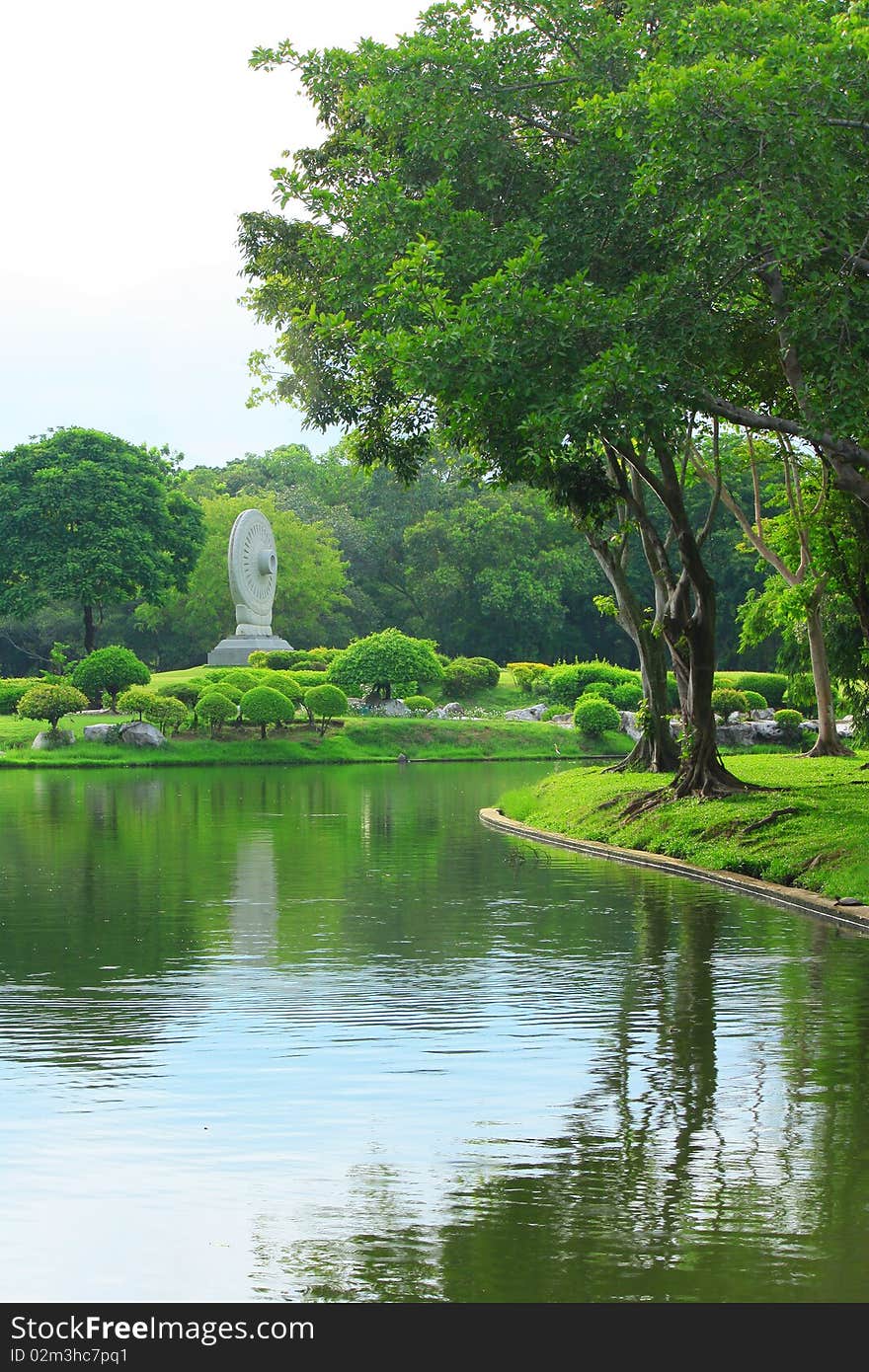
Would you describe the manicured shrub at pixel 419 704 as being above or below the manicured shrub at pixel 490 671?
below

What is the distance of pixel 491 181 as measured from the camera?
16844 millimetres

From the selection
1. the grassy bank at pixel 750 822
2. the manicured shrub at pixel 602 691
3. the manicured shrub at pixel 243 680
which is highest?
the manicured shrub at pixel 243 680

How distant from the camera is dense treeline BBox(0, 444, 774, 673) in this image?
223 ft

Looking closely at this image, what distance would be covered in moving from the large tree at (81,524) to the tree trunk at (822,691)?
3100 centimetres

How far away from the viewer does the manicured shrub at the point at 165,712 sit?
45.3m

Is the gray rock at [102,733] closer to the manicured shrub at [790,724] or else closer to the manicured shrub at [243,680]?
the manicured shrub at [243,680]

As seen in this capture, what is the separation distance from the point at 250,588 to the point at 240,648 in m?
2.78

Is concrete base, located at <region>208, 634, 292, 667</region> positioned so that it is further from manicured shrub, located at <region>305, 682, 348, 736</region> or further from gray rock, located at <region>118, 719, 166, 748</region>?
gray rock, located at <region>118, 719, 166, 748</region>

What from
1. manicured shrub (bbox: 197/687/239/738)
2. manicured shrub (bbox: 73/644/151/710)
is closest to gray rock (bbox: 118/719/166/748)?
manicured shrub (bbox: 197/687/239/738)

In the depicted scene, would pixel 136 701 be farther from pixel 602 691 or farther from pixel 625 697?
pixel 625 697

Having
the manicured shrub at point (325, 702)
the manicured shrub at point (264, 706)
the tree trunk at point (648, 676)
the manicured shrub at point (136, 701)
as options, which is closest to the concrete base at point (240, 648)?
the manicured shrub at point (325, 702)

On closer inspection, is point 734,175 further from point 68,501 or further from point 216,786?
point 68,501

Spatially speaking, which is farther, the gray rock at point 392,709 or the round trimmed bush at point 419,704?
the round trimmed bush at point 419,704

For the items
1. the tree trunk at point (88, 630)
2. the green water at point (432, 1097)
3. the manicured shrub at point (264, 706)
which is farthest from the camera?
the tree trunk at point (88, 630)
